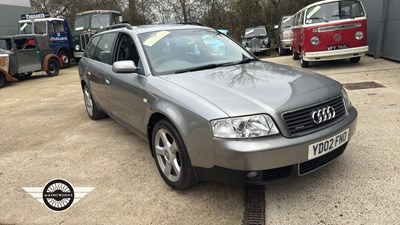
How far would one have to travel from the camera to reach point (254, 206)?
300cm

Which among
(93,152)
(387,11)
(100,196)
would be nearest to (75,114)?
(93,152)

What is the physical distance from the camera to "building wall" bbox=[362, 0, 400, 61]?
919 centimetres

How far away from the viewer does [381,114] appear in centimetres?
504

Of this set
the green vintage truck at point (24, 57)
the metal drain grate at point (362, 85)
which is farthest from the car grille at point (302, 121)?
the green vintage truck at point (24, 57)

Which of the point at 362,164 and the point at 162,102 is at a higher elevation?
the point at 162,102

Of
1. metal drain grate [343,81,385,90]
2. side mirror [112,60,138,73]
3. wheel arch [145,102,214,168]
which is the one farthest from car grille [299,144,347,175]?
metal drain grate [343,81,385,90]

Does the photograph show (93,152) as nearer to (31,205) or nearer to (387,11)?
(31,205)

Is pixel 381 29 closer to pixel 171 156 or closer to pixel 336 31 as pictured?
pixel 336 31

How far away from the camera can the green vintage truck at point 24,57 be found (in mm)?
11890

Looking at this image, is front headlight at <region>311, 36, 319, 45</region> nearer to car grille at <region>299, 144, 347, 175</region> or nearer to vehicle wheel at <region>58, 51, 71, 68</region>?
car grille at <region>299, 144, 347, 175</region>

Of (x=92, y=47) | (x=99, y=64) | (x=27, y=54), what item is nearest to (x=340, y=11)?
(x=92, y=47)

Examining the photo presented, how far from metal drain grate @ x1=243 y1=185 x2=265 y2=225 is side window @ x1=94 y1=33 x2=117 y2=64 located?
8.96 feet

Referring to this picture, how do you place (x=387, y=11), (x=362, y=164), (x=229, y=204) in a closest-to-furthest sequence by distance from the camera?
(x=229, y=204) → (x=362, y=164) → (x=387, y=11)

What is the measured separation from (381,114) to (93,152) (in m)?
4.05
